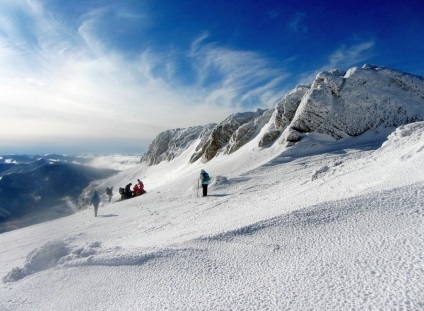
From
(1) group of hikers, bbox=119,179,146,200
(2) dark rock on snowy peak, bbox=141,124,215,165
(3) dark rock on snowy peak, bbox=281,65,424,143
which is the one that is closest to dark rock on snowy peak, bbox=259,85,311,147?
(3) dark rock on snowy peak, bbox=281,65,424,143

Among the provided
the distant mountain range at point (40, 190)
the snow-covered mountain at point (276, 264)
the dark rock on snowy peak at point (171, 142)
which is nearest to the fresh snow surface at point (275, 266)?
the snow-covered mountain at point (276, 264)

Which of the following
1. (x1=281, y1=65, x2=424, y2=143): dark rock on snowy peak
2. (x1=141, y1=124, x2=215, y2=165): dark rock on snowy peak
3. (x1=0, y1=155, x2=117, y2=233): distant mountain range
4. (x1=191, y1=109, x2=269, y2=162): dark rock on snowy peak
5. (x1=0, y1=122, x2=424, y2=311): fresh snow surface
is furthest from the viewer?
(x1=0, y1=155, x2=117, y2=233): distant mountain range

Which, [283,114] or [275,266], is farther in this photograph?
[283,114]

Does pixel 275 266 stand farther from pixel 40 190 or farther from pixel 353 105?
pixel 40 190

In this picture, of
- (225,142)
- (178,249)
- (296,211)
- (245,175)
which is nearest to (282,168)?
(245,175)

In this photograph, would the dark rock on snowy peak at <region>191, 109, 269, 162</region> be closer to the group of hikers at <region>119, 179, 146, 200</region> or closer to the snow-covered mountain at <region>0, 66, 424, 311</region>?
the group of hikers at <region>119, 179, 146, 200</region>

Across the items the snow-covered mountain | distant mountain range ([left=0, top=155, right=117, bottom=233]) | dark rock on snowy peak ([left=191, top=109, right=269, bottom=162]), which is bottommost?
distant mountain range ([left=0, top=155, right=117, bottom=233])

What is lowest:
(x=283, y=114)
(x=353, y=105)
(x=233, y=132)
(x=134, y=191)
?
(x=134, y=191)

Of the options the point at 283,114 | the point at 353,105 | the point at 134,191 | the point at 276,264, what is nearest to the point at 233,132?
the point at 283,114

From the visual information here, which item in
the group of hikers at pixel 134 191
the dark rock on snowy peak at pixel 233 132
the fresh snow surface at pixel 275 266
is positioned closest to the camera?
the fresh snow surface at pixel 275 266

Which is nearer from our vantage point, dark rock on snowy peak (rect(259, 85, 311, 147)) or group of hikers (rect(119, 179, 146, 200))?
group of hikers (rect(119, 179, 146, 200))

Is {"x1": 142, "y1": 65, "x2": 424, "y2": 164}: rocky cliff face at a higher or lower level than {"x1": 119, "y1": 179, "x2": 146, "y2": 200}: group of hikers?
higher

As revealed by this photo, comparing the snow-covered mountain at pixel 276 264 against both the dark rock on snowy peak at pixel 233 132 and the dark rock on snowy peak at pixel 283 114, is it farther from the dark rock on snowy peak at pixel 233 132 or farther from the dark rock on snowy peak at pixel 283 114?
the dark rock on snowy peak at pixel 233 132

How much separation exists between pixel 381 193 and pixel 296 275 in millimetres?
3405
